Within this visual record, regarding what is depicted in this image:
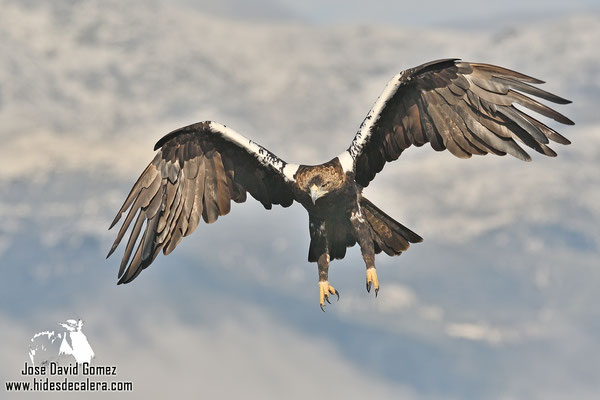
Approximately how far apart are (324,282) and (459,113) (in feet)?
10.7

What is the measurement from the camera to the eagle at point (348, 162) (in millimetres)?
13875

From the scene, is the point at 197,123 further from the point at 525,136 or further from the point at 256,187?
the point at 525,136

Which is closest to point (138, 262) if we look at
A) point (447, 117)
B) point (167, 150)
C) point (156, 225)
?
point (156, 225)

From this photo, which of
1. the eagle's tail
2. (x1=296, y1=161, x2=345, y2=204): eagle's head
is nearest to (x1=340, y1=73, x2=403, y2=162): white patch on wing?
(x1=296, y1=161, x2=345, y2=204): eagle's head

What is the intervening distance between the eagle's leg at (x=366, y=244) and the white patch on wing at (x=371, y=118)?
0.96 meters

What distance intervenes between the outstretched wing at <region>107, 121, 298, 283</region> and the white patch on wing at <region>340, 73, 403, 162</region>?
1399mm

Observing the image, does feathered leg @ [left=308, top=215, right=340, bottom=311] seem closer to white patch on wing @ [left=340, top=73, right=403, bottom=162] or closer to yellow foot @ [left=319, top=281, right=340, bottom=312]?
yellow foot @ [left=319, top=281, right=340, bottom=312]

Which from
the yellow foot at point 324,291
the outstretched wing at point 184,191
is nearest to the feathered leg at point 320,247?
the yellow foot at point 324,291

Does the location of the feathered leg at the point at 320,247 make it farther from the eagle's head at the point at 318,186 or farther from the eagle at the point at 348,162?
the eagle's head at the point at 318,186

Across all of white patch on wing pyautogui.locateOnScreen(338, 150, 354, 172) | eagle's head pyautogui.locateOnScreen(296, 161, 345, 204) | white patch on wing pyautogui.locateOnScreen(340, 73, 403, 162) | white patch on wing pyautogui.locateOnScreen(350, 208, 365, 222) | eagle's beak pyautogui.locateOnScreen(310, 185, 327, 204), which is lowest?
white patch on wing pyautogui.locateOnScreen(350, 208, 365, 222)

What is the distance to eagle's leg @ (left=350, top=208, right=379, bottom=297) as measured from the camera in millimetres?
13859

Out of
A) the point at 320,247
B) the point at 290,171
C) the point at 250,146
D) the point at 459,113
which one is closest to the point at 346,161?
the point at 290,171

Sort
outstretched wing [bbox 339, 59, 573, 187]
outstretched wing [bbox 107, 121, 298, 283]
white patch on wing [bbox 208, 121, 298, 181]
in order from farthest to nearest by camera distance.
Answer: outstretched wing [bbox 107, 121, 298, 283] → white patch on wing [bbox 208, 121, 298, 181] → outstretched wing [bbox 339, 59, 573, 187]

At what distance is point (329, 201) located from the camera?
1406cm
